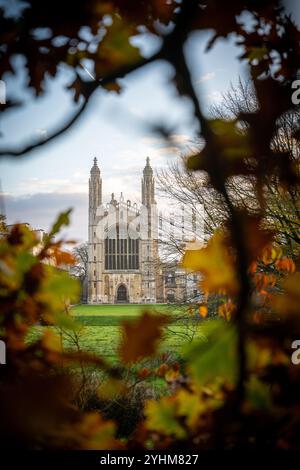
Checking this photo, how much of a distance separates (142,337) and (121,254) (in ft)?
124

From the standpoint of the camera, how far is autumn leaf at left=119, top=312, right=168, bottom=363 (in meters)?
0.48

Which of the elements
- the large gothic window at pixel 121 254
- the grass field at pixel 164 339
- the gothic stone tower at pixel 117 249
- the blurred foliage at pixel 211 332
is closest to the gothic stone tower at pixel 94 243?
the gothic stone tower at pixel 117 249

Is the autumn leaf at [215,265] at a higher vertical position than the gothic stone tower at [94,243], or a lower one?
lower

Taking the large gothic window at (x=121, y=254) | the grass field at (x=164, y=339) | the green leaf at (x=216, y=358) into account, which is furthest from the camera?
the large gothic window at (x=121, y=254)

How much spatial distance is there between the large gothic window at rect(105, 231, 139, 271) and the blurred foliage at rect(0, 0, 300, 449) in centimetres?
3712

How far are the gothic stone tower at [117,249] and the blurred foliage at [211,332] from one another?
3512 centimetres

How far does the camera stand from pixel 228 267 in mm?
505

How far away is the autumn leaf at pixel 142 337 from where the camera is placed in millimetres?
476

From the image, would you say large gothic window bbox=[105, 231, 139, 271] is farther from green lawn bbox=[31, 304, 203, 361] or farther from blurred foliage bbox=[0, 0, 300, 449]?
blurred foliage bbox=[0, 0, 300, 449]

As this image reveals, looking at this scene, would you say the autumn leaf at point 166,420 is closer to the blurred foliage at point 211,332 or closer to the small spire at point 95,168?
the blurred foliage at point 211,332

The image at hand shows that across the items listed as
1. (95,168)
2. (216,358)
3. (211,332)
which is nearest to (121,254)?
(95,168)
